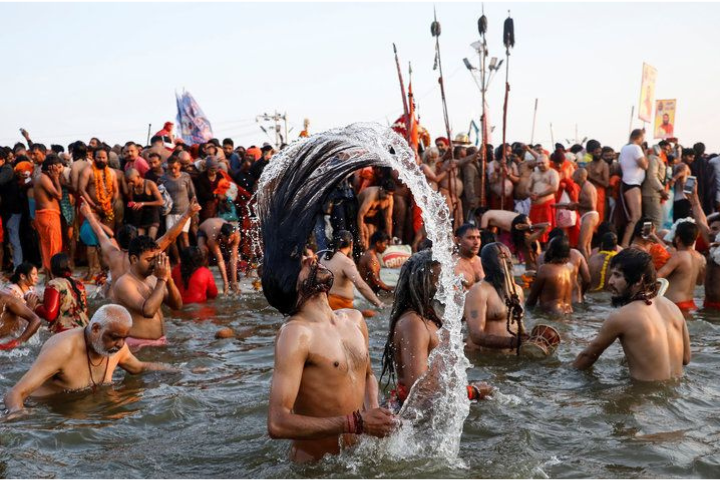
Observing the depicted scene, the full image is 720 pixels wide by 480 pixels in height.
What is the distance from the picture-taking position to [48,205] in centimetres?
1162

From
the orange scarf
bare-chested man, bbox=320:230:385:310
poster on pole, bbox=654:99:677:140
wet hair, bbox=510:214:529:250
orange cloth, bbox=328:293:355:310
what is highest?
poster on pole, bbox=654:99:677:140

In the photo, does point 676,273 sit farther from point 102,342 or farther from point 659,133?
point 659,133

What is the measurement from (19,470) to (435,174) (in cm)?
938

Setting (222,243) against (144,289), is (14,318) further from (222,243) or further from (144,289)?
(222,243)

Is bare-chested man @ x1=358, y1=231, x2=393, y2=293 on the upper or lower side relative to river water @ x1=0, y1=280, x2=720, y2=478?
upper

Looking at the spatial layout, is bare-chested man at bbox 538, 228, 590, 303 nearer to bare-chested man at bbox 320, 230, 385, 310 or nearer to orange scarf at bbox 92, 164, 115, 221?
bare-chested man at bbox 320, 230, 385, 310

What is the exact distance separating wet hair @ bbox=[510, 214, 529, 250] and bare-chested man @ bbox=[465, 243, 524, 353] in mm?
5219

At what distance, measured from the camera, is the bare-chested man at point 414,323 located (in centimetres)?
503

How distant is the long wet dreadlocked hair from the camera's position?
3.93 m

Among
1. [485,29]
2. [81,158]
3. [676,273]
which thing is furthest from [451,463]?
[485,29]

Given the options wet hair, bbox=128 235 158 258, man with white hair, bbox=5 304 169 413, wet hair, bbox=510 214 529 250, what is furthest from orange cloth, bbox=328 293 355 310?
wet hair, bbox=510 214 529 250

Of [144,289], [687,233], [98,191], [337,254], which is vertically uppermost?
[98,191]

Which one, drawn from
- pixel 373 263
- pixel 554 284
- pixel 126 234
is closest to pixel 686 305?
pixel 554 284

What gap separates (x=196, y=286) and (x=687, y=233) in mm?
5875
